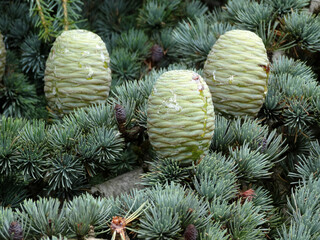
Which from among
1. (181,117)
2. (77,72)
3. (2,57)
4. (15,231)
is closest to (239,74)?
(181,117)

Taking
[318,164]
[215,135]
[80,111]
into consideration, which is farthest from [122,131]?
[318,164]

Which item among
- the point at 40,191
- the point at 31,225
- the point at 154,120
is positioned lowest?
the point at 40,191

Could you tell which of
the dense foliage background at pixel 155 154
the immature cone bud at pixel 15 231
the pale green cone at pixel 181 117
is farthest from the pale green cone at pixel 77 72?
the immature cone bud at pixel 15 231

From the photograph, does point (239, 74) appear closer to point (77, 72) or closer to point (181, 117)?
point (181, 117)

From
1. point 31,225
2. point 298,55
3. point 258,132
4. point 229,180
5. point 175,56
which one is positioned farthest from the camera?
point 175,56

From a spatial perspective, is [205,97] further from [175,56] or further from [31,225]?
[175,56]

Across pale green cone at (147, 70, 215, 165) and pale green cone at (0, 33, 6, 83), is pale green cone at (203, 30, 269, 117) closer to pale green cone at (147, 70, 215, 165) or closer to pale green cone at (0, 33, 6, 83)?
pale green cone at (147, 70, 215, 165)

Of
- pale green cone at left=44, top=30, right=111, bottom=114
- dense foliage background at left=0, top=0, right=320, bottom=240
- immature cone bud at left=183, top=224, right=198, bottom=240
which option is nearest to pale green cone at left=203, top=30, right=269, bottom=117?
dense foliage background at left=0, top=0, right=320, bottom=240
